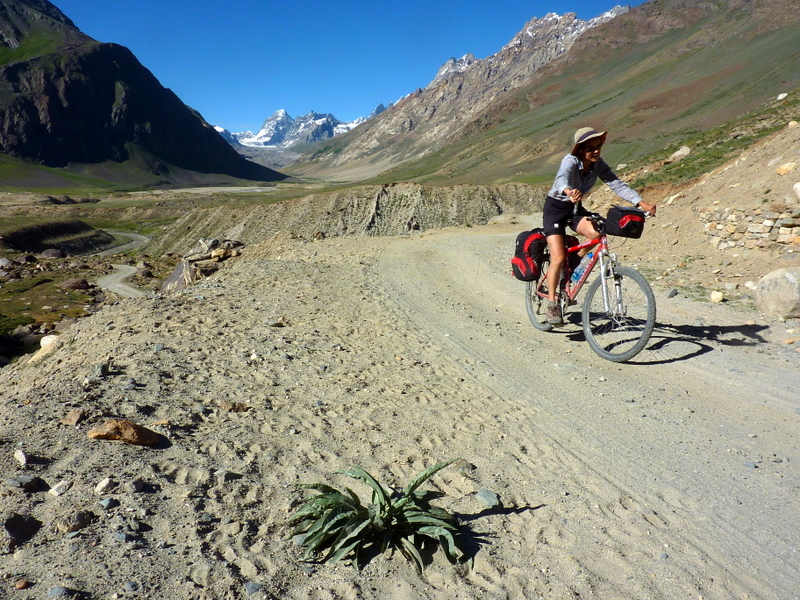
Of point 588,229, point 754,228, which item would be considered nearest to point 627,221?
point 588,229

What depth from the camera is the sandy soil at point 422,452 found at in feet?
9.30

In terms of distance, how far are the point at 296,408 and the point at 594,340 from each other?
4.05 metres

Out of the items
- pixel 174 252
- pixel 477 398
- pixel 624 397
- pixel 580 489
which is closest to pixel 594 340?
pixel 624 397

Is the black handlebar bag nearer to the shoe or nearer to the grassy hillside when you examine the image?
the shoe

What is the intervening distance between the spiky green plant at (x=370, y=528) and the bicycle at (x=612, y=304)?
3931mm

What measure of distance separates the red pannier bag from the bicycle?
63 cm

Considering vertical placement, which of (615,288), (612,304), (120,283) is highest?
(615,288)

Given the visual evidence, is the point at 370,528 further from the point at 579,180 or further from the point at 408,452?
the point at 579,180

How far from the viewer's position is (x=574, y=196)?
6.18 m

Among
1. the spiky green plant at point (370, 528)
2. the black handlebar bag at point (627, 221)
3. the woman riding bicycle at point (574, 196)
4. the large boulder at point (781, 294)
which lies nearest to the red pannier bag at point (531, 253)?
the woman riding bicycle at point (574, 196)

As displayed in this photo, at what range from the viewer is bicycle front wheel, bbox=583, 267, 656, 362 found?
234 inches

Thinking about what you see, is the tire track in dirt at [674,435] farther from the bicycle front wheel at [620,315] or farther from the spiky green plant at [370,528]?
the spiky green plant at [370,528]

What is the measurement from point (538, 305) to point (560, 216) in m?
1.91

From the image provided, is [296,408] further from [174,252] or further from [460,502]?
[174,252]
